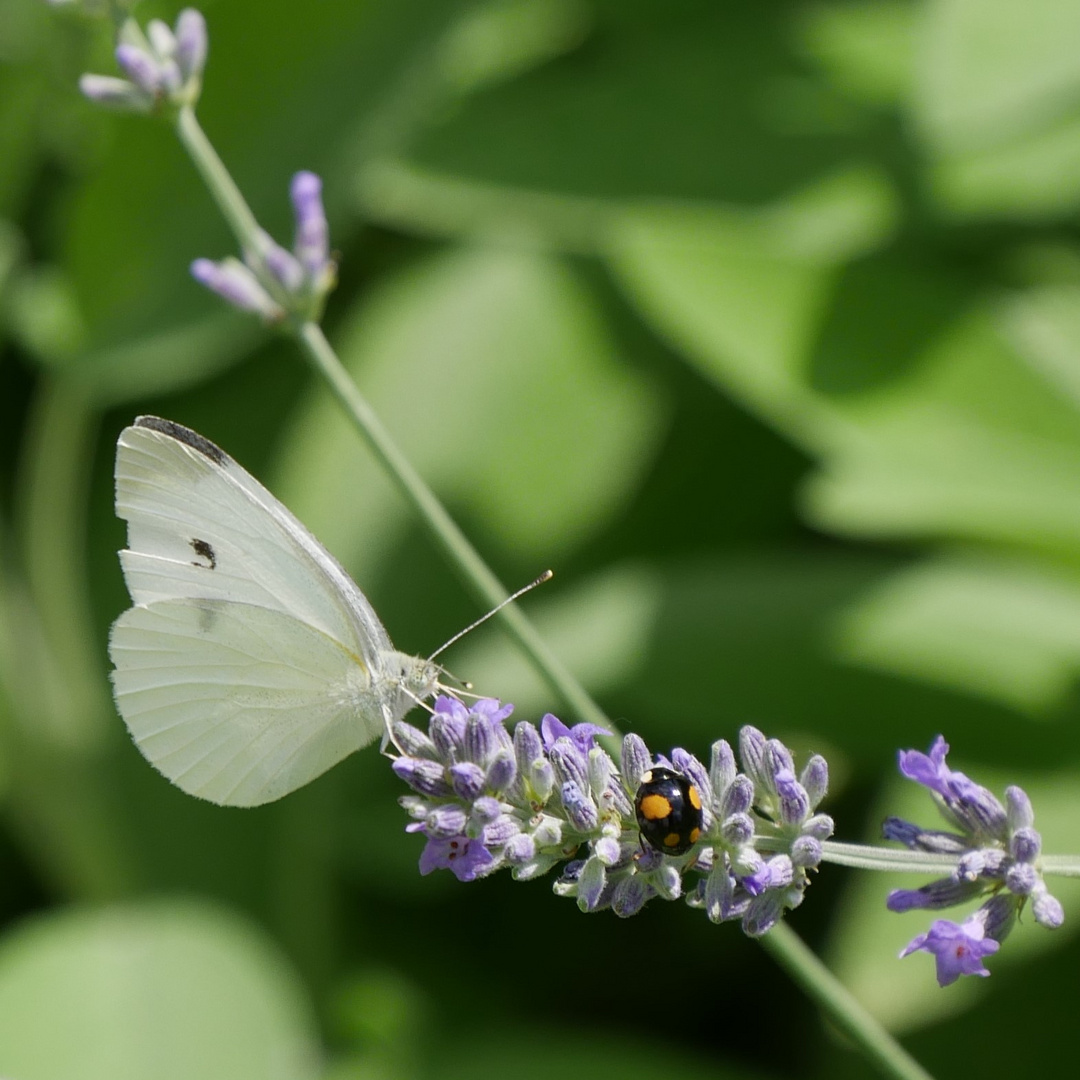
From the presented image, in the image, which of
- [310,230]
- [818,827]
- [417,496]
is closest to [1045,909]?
[818,827]

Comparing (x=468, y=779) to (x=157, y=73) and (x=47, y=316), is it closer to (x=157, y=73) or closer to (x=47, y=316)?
(x=157, y=73)

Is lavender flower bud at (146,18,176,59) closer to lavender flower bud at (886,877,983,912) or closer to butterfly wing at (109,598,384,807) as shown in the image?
butterfly wing at (109,598,384,807)

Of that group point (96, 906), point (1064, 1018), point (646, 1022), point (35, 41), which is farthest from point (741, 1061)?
point (35, 41)

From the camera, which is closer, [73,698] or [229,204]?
[229,204]

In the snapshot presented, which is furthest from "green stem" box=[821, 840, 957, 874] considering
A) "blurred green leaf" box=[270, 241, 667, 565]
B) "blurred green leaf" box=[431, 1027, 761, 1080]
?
"blurred green leaf" box=[270, 241, 667, 565]

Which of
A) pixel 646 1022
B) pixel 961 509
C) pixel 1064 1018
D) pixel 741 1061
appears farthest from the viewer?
pixel 646 1022

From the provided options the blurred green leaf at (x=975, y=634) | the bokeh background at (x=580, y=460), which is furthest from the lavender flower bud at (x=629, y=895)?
the blurred green leaf at (x=975, y=634)

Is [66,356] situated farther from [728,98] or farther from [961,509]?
[961,509]
